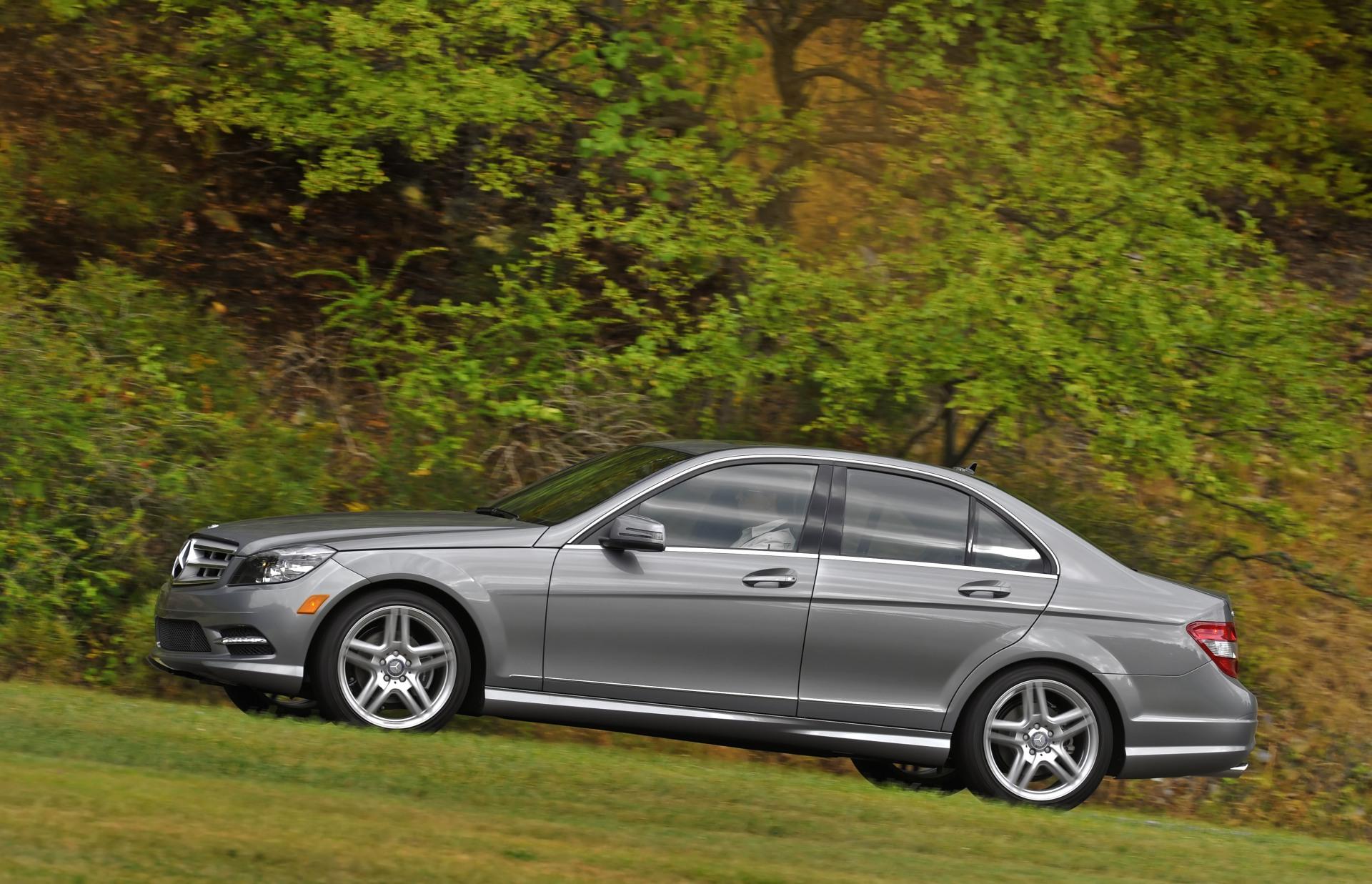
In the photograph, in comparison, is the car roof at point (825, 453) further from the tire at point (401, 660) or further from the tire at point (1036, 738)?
the tire at point (401, 660)

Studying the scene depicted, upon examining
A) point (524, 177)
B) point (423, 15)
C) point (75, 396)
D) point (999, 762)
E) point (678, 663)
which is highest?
point (423, 15)

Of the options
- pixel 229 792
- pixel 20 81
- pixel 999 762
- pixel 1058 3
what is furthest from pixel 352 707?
pixel 20 81

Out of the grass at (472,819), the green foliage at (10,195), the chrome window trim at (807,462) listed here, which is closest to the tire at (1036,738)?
the grass at (472,819)

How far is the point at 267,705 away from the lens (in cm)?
821

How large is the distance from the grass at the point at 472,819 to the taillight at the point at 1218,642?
86 cm

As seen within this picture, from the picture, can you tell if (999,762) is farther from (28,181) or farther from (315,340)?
(28,181)

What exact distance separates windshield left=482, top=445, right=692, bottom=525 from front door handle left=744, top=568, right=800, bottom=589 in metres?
0.73

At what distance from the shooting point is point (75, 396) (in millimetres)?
11070

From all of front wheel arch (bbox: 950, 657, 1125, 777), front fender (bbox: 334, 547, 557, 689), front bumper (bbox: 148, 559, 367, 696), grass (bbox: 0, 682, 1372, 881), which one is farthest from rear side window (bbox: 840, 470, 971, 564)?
front bumper (bbox: 148, 559, 367, 696)

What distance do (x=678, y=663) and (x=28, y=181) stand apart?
9545 millimetres

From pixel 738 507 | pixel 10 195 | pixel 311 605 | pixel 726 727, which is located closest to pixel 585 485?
pixel 738 507

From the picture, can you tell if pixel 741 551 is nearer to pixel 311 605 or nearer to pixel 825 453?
pixel 825 453

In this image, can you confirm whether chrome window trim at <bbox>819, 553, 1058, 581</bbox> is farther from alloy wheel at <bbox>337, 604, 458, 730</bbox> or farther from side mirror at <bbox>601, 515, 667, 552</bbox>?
alloy wheel at <bbox>337, 604, 458, 730</bbox>

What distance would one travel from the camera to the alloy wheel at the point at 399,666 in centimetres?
736
